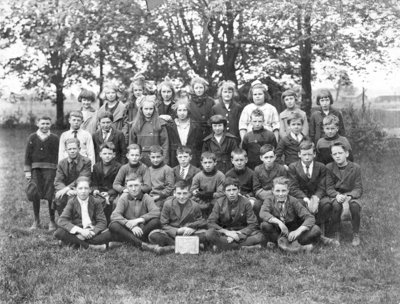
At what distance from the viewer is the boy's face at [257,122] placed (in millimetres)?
6464

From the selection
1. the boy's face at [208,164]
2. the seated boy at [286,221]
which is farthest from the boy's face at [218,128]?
the seated boy at [286,221]

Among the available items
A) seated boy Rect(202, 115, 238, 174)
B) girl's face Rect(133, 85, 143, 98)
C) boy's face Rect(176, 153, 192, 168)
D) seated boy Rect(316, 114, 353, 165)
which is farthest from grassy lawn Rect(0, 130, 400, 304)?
girl's face Rect(133, 85, 143, 98)

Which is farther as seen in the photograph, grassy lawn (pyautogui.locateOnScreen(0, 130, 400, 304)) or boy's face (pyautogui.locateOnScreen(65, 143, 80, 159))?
boy's face (pyautogui.locateOnScreen(65, 143, 80, 159))

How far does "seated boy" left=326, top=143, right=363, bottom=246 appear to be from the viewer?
597 cm

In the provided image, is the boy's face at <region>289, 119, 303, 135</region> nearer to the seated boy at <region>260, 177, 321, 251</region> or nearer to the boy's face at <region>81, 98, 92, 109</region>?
the seated boy at <region>260, 177, 321, 251</region>

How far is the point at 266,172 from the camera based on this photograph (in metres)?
6.20

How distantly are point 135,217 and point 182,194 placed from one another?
1.87 ft

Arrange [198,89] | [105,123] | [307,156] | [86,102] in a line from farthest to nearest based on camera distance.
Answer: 1. [86,102]
2. [198,89]
3. [105,123]
4. [307,156]

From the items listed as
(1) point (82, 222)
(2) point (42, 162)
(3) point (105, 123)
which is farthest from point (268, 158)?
(2) point (42, 162)

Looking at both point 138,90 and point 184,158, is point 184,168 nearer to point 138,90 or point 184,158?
point 184,158

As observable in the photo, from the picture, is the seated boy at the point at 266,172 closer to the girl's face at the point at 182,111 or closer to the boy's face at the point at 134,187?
the girl's face at the point at 182,111

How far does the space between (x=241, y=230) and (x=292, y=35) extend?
7579mm

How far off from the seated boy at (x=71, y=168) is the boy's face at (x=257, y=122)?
1.96 meters

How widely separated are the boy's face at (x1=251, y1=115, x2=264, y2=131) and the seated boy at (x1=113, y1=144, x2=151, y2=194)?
1348mm
